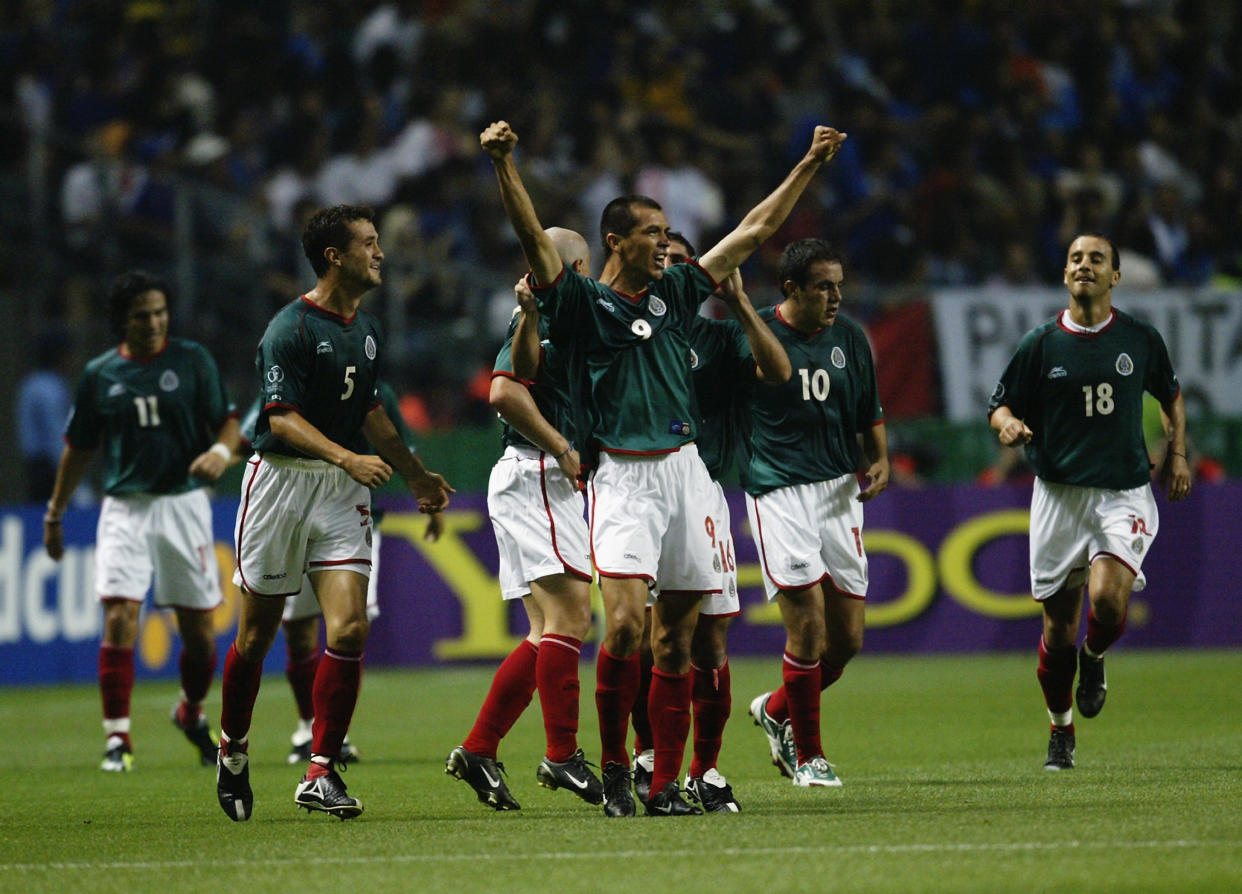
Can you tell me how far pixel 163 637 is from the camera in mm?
15312

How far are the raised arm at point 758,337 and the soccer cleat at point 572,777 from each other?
183 centimetres

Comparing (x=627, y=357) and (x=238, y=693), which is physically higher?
(x=627, y=357)

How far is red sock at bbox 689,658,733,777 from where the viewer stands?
7.58 meters

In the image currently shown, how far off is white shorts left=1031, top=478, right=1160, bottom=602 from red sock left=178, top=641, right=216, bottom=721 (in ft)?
15.0

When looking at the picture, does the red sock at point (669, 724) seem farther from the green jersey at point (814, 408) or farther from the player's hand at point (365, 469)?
the green jersey at point (814, 408)

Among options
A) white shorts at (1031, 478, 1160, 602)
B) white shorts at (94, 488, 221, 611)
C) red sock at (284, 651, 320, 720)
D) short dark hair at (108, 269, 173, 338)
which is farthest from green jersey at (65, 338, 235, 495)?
white shorts at (1031, 478, 1160, 602)

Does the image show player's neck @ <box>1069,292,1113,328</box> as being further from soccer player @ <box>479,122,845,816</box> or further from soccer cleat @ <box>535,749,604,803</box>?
soccer cleat @ <box>535,749,604,803</box>

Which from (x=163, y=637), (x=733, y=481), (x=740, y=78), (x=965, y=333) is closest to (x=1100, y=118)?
(x=740, y=78)

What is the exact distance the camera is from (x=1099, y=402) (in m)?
9.11

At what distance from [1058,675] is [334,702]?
370 centimetres

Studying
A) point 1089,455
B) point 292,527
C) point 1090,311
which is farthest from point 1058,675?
point 292,527

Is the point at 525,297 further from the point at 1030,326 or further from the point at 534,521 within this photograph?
the point at 1030,326

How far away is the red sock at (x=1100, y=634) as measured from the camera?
9055 mm

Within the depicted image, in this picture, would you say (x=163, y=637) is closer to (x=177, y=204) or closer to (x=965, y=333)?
(x=177, y=204)
